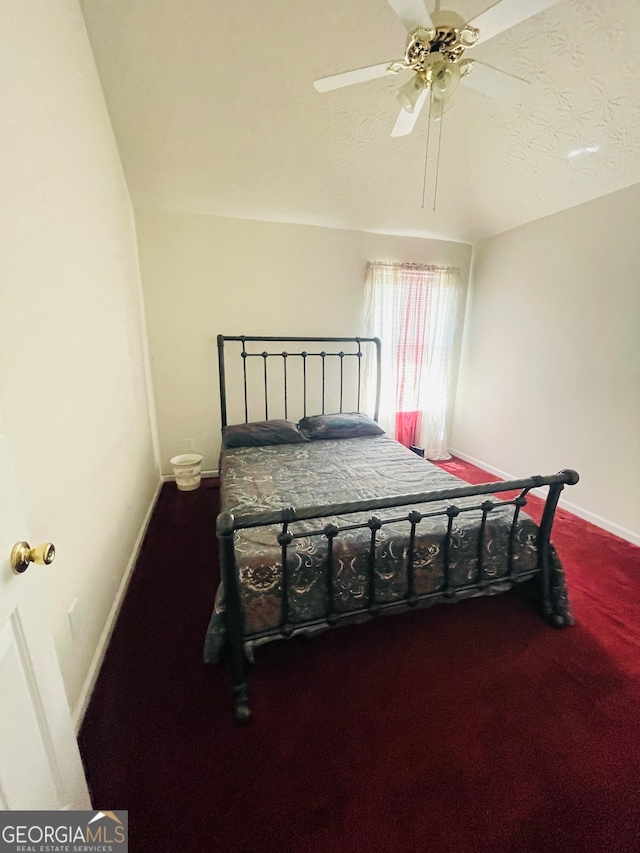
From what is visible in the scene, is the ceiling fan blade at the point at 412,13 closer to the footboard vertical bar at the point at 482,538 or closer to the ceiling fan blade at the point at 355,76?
the ceiling fan blade at the point at 355,76

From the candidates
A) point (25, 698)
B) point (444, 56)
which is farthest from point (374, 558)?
point (444, 56)

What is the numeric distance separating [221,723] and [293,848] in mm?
429

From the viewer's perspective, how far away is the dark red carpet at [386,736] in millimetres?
982

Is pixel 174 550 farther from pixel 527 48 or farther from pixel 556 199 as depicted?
pixel 556 199

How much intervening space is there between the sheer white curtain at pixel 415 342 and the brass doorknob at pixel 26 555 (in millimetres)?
3195

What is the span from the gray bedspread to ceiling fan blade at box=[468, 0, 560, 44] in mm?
1831

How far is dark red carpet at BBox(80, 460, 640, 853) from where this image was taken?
3.22 feet

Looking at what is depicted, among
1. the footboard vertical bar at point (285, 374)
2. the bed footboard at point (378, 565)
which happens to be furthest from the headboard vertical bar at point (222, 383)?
the bed footboard at point (378, 565)

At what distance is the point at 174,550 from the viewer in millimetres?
2279

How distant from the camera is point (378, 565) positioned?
4.74 feet

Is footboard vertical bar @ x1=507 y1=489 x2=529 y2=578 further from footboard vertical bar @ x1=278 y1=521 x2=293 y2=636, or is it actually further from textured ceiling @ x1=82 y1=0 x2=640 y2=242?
textured ceiling @ x1=82 y1=0 x2=640 y2=242

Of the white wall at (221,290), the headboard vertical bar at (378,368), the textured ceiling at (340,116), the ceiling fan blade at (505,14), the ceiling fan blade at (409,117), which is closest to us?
the ceiling fan blade at (505,14)

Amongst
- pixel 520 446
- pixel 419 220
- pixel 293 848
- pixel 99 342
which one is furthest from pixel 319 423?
pixel 293 848

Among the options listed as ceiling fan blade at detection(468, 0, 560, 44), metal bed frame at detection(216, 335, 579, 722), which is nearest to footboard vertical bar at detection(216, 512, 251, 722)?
metal bed frame at detection(216, 335, 579, 722)
